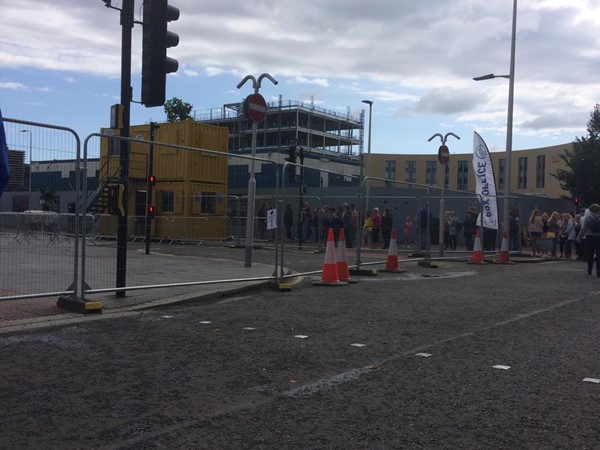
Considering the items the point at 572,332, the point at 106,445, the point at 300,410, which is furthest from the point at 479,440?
the point at 572,332

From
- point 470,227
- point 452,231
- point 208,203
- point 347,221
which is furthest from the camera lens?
point 452,231

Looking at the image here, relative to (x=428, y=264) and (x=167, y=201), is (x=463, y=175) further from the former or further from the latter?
(x=167, y=201)

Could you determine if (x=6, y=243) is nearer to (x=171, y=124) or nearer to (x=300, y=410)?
(x=300, y=410)

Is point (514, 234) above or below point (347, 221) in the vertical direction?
below

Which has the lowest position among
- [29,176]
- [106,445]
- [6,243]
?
[106,445]

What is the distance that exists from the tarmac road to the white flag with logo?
10832 mm

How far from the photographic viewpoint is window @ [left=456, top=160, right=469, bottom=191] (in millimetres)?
92062

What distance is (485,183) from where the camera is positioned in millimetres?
20922

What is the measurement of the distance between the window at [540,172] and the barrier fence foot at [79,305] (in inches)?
3040

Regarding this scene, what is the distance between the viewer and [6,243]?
7.44 metres

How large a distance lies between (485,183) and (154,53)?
15.2m

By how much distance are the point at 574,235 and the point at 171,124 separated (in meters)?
17.3

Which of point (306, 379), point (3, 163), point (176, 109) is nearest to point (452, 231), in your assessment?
point (306, 379)

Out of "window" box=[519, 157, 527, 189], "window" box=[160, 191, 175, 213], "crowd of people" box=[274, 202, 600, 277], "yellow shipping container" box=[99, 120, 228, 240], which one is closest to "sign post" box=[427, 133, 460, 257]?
"crowd of people" box=[274, 202, 600, 277]
